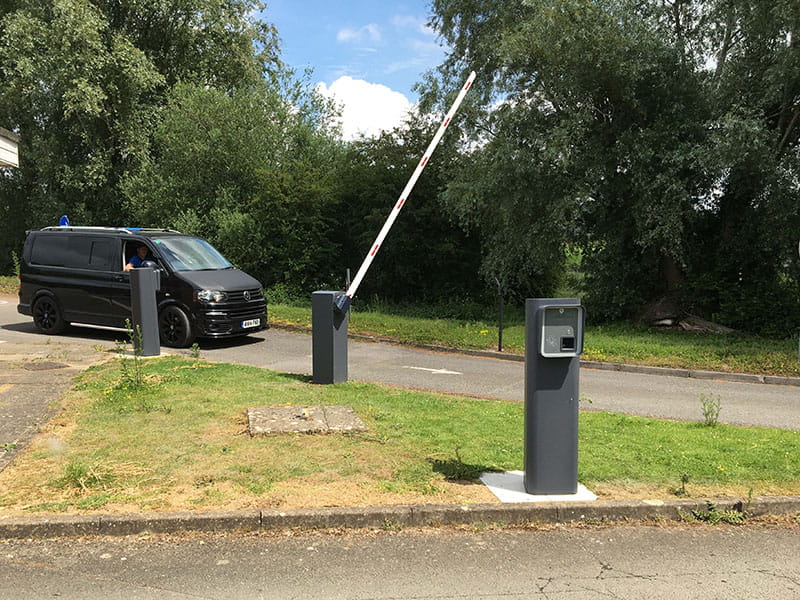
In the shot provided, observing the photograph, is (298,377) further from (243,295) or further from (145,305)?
(243,295)

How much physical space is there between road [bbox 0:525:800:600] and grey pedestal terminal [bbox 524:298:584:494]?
461mm

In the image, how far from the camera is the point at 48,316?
1377 centimetres

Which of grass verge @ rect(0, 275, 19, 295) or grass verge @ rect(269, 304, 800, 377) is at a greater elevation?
grass verge @ rect(0, 275, 19, 295)

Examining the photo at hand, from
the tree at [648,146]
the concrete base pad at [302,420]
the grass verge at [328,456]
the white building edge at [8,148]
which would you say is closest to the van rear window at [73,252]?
the white building edge at [8,148]

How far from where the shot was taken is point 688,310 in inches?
712

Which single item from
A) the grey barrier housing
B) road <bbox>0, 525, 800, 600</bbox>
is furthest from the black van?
road <bbox>0, 525, 800, 600</bbox>

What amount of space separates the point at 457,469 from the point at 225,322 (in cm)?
817

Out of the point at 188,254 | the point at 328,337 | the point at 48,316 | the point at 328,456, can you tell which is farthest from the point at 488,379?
the point at 48,316

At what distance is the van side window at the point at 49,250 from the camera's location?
13641 millimetres

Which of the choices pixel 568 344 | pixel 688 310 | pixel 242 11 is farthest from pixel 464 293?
pixel 568 344

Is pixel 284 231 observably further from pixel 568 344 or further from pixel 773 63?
pixel 568 344

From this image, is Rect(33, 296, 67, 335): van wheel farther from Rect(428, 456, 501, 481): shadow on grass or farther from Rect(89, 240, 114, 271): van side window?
Rect(428, 456, 501, 481): shadow on grass

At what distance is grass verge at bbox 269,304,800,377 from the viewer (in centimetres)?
1258

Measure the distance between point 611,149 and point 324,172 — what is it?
11218mm
